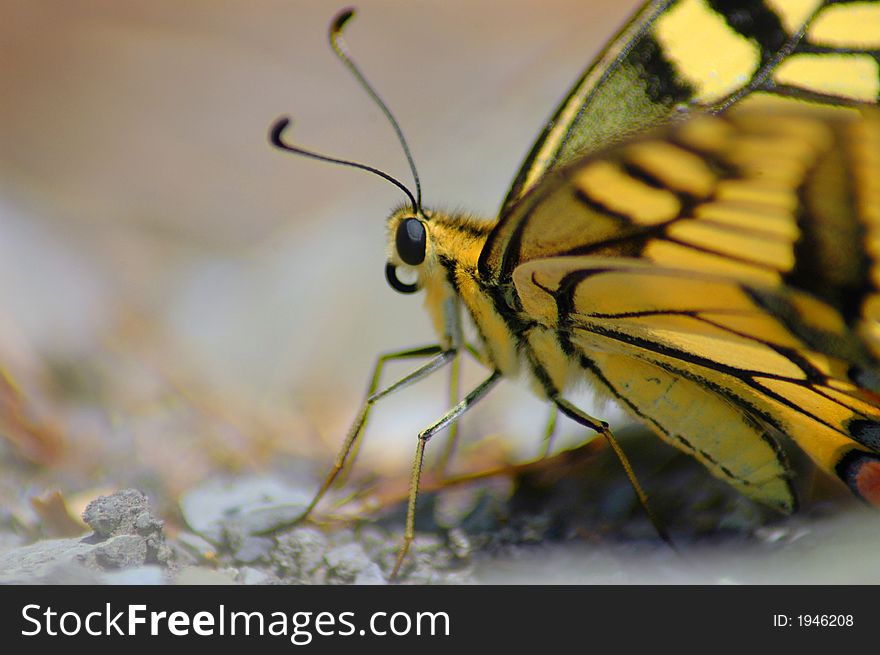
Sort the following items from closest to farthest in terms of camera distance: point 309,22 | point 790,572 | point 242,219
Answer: point 790,572 < point 242,219 < point 309,22

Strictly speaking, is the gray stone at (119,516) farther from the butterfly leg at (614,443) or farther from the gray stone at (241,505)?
the butterfly leg at (614,443)

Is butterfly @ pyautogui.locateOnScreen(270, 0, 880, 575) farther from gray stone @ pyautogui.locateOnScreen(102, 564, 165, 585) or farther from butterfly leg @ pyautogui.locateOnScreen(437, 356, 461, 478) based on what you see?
gray stone @ pyautogui.locateOnScreen(102, 564, 165, 585)

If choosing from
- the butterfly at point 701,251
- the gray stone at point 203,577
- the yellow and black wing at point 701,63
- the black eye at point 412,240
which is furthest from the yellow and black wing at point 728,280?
the gray stone at point 203,577

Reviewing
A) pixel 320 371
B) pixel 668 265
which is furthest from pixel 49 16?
pixel 668 265

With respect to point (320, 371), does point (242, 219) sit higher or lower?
higher

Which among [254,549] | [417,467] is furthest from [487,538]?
[254,549]

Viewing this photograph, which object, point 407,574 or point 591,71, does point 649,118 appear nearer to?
point 591,71
